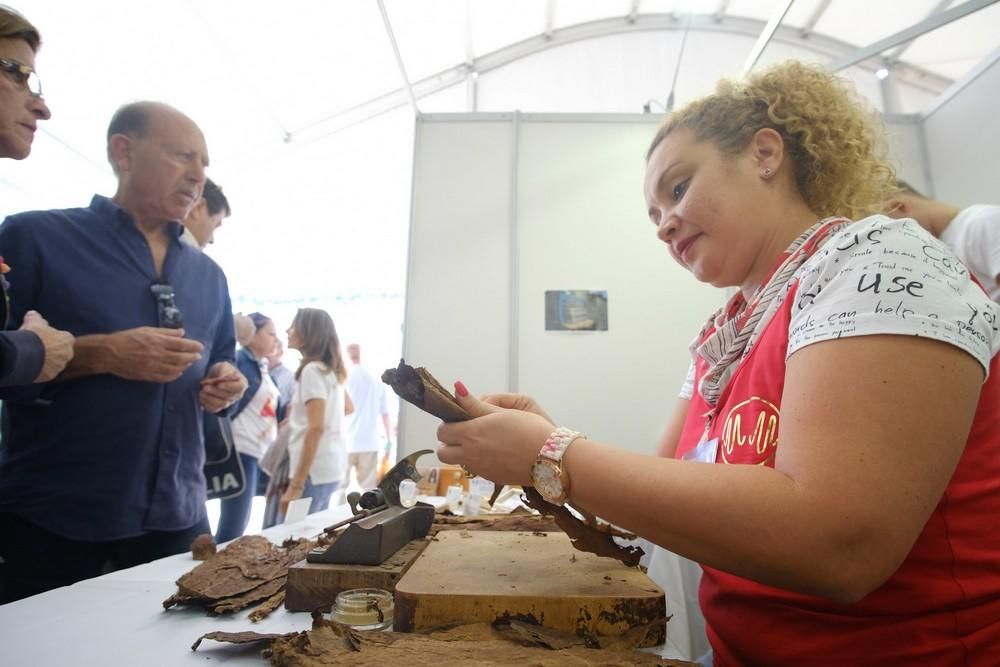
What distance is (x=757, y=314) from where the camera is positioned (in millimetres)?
747

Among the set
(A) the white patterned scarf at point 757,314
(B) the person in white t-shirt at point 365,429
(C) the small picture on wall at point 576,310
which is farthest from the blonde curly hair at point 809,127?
(B) the person in white t-shirt at point 365,429

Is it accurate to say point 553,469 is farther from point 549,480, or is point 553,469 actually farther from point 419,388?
point 419,388

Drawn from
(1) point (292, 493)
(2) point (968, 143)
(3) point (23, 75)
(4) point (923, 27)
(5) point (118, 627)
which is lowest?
(1) point (292, 493)

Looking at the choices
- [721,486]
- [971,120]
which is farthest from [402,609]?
[971,120]

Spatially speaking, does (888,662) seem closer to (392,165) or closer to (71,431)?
(71,431)

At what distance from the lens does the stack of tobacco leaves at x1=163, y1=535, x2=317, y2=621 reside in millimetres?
729

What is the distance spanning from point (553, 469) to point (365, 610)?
312 millimetres

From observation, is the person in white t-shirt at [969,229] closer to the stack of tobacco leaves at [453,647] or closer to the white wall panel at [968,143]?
the white wall panel at [968,143]

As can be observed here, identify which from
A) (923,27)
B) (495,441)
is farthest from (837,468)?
(923,27)

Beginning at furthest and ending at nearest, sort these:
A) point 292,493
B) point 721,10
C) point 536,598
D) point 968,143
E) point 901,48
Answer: point 721,10
point 901,48
point 292,493
point 968,143
point 536,598

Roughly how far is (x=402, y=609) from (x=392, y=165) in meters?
4.53

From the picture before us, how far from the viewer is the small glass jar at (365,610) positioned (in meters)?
0.64

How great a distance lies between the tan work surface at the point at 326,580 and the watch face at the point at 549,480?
0.26 m

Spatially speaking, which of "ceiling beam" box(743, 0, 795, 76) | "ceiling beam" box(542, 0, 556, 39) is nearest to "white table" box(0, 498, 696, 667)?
"ceiling beam" box(743, 0, 795, 76)
